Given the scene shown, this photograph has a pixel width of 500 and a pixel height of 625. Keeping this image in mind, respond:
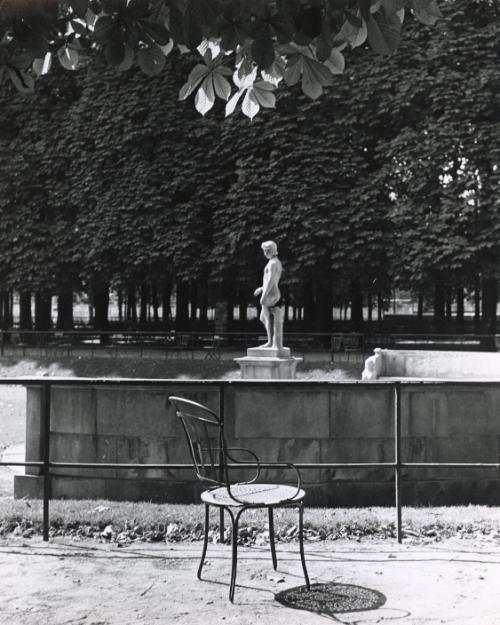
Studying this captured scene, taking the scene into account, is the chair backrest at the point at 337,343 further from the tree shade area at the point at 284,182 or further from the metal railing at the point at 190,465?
the metal railing at the point at 190,465

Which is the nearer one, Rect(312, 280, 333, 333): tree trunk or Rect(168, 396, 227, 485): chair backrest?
Rect(168, 396, 227, 485): chair backrest

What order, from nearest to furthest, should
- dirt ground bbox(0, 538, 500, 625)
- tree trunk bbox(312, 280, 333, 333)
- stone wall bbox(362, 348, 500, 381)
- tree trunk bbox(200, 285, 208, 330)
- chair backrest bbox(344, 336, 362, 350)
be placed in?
dirt ground bbox(0, 538, 500, 625) < stone wall bbox(362, 348, 500, 381) < chair backrest bbox(344, 336, 362, 350) < tree trunk bbox(312, 280, 333, 333) < tree trunk bbox(200, 285, 208, 330)

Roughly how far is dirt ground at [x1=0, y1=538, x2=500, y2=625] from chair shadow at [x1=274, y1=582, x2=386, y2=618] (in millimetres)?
28

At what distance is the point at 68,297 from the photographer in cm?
3469

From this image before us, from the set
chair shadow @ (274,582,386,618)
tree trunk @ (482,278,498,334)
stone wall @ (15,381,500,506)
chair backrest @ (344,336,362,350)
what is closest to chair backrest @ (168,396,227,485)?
chair shadow @ (274,582,386,618)

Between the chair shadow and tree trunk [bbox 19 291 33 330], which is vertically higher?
tree trunk [bbox 19 291 33 330]

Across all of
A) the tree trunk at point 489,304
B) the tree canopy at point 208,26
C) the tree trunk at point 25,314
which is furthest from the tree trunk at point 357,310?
the tree canopy at point 208,26

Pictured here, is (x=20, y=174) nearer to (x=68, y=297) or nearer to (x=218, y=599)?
(x=68, y=297)

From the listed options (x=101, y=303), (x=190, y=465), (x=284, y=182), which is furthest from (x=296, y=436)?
(x=101, y=303)

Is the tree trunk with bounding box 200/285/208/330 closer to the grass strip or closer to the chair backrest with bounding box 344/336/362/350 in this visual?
the chair backrest with bounding box 344/336/362/350

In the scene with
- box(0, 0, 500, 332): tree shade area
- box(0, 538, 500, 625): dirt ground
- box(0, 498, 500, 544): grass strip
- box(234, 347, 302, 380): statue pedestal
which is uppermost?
box(0, 0, 500, 332): tree shade area

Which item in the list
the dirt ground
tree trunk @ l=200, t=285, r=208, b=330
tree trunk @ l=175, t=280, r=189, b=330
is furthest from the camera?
tree trunk @ l=200, t=285, r=208, b=330

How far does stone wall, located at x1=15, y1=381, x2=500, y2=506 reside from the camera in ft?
27.0

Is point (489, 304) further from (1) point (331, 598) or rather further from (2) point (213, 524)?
(1) point (331, 598)
